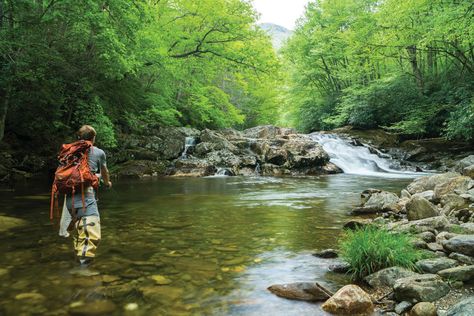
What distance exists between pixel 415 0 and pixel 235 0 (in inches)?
325

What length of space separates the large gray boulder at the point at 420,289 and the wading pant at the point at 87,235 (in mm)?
Answer: 3308

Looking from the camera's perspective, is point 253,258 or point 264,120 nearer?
point 253,258

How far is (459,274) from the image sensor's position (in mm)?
3605

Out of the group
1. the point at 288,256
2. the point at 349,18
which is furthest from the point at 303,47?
the point at 288,256

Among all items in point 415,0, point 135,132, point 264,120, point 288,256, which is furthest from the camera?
point 264,120

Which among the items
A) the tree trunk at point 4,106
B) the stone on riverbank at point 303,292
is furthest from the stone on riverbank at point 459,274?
the tree trunk at point 4,106

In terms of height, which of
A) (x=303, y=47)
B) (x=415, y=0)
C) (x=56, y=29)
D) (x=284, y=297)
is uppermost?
(x=303, y=47)

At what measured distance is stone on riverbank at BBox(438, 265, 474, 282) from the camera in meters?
3.59

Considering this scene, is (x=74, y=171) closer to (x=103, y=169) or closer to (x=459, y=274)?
(x=103, y=169)

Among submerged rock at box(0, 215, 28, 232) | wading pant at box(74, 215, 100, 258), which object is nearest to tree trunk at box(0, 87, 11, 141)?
submerged rock at box(0, 215, 28, 232)

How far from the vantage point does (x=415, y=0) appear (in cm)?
1692

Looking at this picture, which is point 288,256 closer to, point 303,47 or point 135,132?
point 135,132

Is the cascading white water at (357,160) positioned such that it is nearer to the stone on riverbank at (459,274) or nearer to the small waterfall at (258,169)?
the small waterfall at (258,169)

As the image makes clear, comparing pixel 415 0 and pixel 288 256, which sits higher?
pixel 415 0
